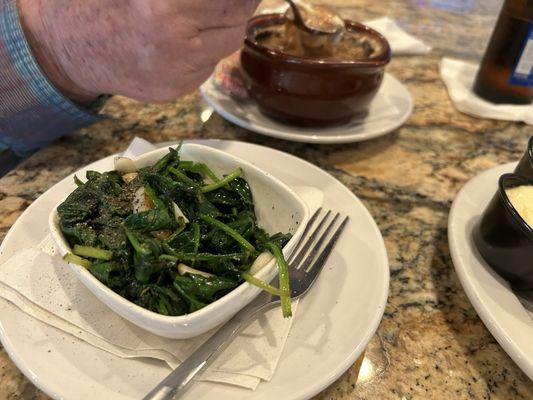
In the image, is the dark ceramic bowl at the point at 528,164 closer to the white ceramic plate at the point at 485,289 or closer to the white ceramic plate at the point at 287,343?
the white ceramic plate at the point at 485,289

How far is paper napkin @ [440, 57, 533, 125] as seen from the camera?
157cm

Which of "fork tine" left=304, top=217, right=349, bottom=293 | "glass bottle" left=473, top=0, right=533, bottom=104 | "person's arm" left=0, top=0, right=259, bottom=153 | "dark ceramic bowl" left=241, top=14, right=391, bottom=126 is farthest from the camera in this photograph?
"glass bottle" left=473, top=0, right=533, bottom=104

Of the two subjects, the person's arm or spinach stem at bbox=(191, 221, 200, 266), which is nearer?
spinach stem at bbox=(191, 221, 200, 266)

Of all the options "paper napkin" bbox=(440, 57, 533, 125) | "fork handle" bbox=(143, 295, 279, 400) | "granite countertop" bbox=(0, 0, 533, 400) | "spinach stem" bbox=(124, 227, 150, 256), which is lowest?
"granite countertop" bbox=(0, 0, 533, 400)

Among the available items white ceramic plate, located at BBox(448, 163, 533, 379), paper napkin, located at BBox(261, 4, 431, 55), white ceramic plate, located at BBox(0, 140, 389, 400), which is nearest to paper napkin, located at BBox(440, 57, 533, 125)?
paper napkin, located at BBox(261, 4, 431, 55)

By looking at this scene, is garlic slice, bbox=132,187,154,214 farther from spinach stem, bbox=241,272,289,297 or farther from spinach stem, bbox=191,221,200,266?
spinach stem, bbox=241,272,289,297

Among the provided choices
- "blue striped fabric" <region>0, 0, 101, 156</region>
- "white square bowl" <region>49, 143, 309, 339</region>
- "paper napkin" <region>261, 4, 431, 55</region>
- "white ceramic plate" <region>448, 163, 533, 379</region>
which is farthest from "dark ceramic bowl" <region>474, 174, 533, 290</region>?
"paper napkin" <region>261, 4, 431, 55</region>

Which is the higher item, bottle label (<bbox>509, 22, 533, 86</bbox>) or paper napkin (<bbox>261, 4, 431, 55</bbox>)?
bottle label (<bbox>509, 22, 533, 86</bbox>)

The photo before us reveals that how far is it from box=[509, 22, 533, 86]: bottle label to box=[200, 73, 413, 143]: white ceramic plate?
0.39m

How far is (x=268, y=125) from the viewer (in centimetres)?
135

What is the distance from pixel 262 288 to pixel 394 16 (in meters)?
2.15

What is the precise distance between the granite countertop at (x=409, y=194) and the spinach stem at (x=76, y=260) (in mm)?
215

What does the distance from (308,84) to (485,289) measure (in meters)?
0.71

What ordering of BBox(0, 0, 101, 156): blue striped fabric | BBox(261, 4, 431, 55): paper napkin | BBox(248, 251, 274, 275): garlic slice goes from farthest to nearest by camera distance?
BBox(261, 4, 431, 55): paper napkin, BBox(0, 0, 101, 156): blue striped fabric, BBox(248, 251, 274, 275): garlic slice
